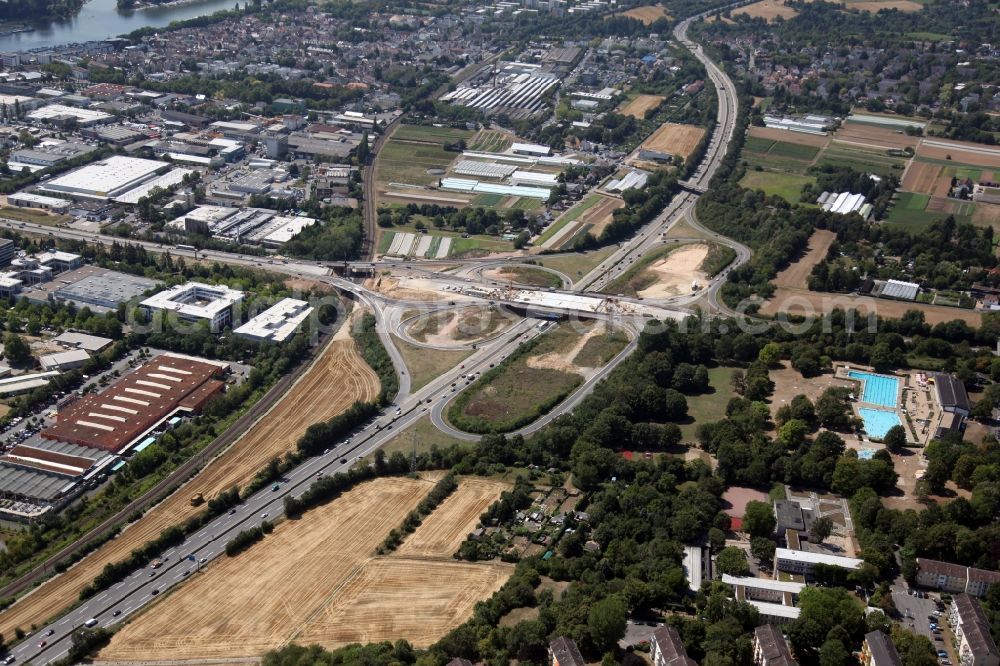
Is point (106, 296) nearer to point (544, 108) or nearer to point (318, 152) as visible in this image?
point (318, 152)

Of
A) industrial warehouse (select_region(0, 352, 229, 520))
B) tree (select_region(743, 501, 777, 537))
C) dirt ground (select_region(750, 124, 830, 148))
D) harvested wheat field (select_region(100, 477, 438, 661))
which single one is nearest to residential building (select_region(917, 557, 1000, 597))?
tree (select_region(743, 501, 777, 537))

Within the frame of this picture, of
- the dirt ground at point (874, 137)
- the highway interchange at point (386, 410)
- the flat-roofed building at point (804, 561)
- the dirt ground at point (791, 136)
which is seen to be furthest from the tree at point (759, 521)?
the dirt ground at point (874, 137)

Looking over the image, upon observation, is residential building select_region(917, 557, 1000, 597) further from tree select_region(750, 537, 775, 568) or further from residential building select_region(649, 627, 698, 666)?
residential building select_region(649, 627, 698, 666)

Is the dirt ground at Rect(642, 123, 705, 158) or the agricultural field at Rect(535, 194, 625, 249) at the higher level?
the dirt ground at Rect(642, 123, 705, 158)

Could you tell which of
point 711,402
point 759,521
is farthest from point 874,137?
point 759,521

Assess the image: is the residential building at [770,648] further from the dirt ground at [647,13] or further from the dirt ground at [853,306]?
the dirt ground at [647,13]

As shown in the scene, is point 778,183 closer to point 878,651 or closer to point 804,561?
point 804,561
